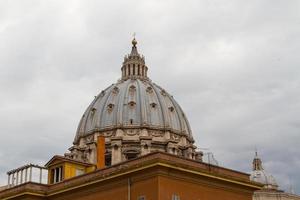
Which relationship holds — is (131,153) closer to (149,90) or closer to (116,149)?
(116,149)

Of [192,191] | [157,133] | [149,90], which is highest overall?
[149,90]

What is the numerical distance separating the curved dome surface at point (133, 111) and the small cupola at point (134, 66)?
3.47m

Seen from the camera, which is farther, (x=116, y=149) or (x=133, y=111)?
(x=133, y=111)

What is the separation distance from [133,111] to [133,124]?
4340 mm

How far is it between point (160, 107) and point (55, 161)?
2703 inches

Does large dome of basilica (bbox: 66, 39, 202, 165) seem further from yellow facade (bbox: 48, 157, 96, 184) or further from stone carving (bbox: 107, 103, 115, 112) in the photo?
yellow facade (bbox: 48, 157, 96, 184)

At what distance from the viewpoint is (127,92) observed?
415ft

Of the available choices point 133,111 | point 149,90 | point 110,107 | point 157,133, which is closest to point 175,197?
point 157,133

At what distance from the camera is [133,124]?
118 m

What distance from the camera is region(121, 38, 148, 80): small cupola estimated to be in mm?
134375

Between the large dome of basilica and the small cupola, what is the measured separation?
0.24 m

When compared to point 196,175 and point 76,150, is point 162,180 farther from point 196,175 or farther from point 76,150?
point 76,150

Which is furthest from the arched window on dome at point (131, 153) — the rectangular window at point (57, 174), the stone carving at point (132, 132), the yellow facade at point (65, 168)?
the rectangular window at point (57, 174)

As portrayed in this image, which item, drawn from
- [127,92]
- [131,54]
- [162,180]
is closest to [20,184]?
[162,180]
